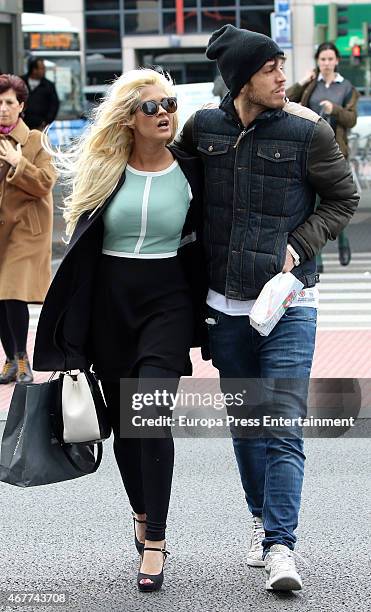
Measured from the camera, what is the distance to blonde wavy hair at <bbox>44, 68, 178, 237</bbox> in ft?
15.4

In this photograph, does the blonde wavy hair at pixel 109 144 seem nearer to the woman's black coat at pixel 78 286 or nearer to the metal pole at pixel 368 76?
the woman's black coat at pixel 78 286

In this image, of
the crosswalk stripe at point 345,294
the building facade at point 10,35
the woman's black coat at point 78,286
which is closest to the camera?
the woman's black coat at point 78,286

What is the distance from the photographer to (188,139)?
486 cm

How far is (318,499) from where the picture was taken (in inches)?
241

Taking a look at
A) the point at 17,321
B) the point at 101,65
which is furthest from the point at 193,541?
the point at 101,65

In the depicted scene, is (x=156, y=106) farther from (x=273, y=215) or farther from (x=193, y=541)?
(x=193, y=541)

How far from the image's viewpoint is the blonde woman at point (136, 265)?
465cm

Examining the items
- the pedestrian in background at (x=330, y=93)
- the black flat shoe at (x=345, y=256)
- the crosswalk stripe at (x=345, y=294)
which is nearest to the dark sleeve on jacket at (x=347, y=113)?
the pedestrian in background at (x=330, y=93)

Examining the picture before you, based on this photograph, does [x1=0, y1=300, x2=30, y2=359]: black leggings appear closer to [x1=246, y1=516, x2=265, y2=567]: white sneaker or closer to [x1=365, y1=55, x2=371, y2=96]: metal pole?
[x1=246, y1=516, x2=265, y2=567]: white sneaker

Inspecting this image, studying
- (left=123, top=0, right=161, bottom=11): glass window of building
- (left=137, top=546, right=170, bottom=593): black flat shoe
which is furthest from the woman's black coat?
(left=123, top=0, right=161, bottom=11): glass window of building

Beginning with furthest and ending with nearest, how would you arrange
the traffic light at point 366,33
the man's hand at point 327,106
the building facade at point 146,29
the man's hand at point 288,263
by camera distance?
the building facade at point 146,29 < the traffic light at point 366,33 < the man's hand at point 327,106 < the man's hand at point 288,263

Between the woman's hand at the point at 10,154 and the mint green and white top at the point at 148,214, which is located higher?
the mint green and white top at the point at 148,214

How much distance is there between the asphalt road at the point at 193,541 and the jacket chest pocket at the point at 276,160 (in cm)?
142

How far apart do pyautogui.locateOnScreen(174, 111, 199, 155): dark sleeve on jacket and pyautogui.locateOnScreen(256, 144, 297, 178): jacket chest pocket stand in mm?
302
